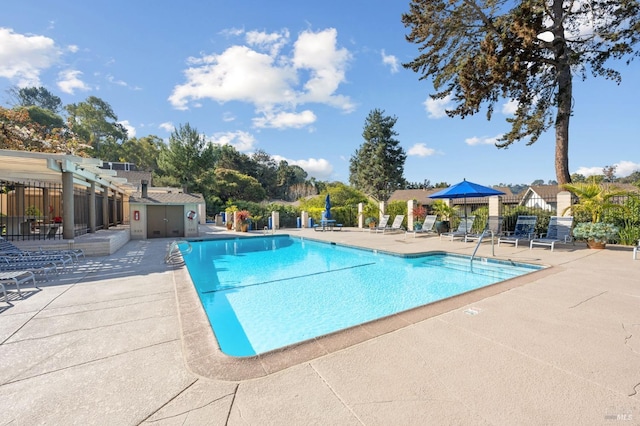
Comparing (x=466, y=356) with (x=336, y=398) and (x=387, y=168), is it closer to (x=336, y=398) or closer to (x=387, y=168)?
(x=336, y=398)

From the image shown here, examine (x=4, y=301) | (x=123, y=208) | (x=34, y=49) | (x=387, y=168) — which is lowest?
(x=4, y=301)

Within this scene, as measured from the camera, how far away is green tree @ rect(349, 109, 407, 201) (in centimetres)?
3002

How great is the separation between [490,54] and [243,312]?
13714mm

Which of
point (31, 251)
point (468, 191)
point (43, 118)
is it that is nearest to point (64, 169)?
point (31, 251)

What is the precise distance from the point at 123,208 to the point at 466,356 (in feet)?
87.6

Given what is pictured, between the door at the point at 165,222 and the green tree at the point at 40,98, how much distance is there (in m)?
65.8

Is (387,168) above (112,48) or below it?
below

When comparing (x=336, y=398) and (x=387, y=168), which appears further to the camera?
(x=387, y=168)

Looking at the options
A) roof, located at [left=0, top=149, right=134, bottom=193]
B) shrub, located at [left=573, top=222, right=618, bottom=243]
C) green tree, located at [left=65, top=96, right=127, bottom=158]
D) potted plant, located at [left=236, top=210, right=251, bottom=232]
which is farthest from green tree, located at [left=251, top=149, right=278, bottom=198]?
shrub, located at [left=573, top=222, right=618, bottom=243]

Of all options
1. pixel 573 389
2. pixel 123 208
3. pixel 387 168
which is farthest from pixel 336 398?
pixel 387 168

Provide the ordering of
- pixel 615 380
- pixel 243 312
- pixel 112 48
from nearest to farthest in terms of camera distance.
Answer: pixel 615 380 < pixel 243 312 < pixel 112 48

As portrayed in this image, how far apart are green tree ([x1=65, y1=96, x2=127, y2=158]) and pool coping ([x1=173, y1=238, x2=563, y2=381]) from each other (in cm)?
5040

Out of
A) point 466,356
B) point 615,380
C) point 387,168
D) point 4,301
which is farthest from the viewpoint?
point 387,168

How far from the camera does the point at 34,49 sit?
27188mm
